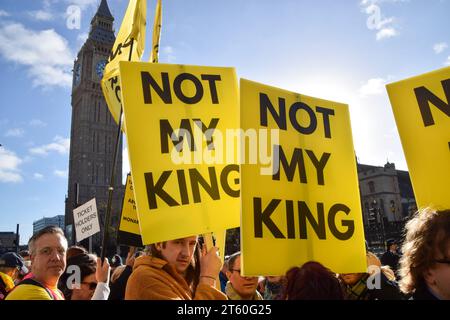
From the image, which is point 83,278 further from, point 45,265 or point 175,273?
point 175,273

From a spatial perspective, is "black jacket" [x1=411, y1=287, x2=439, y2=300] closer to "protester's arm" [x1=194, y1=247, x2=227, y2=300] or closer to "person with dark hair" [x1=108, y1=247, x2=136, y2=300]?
"protester's arm" [x1=194, y1=247, x2=227, y2=300]

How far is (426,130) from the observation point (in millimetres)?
2545

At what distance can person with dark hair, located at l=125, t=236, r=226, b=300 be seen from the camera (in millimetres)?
1896

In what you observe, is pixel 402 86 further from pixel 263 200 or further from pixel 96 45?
pixel 96 45

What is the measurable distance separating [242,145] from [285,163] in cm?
38

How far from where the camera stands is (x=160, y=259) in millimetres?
2119

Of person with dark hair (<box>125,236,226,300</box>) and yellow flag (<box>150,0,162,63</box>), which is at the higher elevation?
yellow flag (<box>150,0,162,63</box>)

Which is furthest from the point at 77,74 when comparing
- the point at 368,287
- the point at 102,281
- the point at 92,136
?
the point at 368,287

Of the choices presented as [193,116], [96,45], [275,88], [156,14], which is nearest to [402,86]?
[275,88]

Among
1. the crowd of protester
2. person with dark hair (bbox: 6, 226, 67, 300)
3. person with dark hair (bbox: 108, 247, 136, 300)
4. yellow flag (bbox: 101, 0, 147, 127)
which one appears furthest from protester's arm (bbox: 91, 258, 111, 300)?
yellow flag (bbox: 101, 0, 147, 127)

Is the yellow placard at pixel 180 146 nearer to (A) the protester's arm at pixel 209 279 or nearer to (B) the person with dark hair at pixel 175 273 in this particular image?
(B) the person with dark hair at pixel 175 273

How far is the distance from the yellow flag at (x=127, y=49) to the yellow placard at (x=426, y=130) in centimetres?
304

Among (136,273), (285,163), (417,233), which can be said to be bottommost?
(136,273)

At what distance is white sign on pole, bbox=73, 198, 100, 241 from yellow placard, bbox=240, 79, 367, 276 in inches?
131
